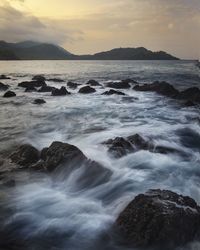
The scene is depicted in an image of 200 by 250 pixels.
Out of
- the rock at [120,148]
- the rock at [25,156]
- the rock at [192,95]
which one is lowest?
the rock at [192,95]

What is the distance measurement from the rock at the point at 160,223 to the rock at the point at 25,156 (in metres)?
4.98

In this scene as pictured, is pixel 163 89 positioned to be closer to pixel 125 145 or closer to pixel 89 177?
pixel 125 145

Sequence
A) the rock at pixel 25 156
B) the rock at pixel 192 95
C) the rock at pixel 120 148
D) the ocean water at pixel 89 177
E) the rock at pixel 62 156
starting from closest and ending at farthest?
the ocean water at pixel 89 177 → the rock at pixel 62 156 → the rock at pixel 25 156 → the rock at pixel 120 148 → the rock at pixel 192 95

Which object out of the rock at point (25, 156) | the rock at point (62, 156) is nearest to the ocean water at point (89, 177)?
the rock at point (62, 156)

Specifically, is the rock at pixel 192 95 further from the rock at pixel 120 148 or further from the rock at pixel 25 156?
the rock at pixel 25 156

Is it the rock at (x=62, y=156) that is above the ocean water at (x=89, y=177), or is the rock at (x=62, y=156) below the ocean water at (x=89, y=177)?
above

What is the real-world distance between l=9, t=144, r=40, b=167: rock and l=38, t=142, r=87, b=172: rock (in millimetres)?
536

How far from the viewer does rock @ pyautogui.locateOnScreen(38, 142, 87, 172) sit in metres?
11.1

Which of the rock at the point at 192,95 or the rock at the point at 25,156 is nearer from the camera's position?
the rock at the point at 25,156

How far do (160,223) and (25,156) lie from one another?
6.19 m

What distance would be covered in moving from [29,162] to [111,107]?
14.8m

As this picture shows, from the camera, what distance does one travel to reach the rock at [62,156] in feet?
36.5

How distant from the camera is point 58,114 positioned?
22812 millimetres

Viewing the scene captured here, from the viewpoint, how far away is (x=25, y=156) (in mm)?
11992
